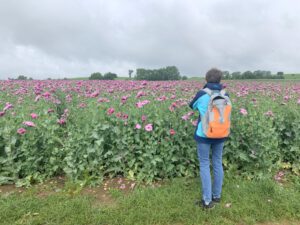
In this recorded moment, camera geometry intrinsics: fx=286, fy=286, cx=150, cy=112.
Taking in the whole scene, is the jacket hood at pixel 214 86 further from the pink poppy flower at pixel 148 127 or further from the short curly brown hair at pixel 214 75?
the pink poppy flower at pixel 148 127

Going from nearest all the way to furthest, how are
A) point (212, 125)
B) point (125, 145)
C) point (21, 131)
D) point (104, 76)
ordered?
point (212, 125)
point (21, 131)
point (125, 145)
point (104, 76)

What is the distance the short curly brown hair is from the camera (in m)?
3.77

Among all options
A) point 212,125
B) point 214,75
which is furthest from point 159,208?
point 214,75

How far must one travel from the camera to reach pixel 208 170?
3.93 metres

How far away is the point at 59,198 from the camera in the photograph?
163 inches

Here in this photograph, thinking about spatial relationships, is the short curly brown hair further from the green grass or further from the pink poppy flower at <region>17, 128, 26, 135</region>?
the pink poppy flower at <region>17, 128, 26, 135</region>

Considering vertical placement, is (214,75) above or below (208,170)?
above

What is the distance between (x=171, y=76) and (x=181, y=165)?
12.4 meters

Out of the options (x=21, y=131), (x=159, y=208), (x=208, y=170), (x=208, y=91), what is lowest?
(x=159, y=208)

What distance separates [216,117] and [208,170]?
0.81 metres

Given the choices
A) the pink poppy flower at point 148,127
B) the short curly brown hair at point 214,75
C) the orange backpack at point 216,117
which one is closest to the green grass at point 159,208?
the pink poppy flower at point 148,127

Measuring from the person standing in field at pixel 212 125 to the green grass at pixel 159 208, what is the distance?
0.24 m

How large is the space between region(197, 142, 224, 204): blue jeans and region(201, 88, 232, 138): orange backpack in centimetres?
29

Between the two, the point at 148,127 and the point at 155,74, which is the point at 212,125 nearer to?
the point at 148,127
